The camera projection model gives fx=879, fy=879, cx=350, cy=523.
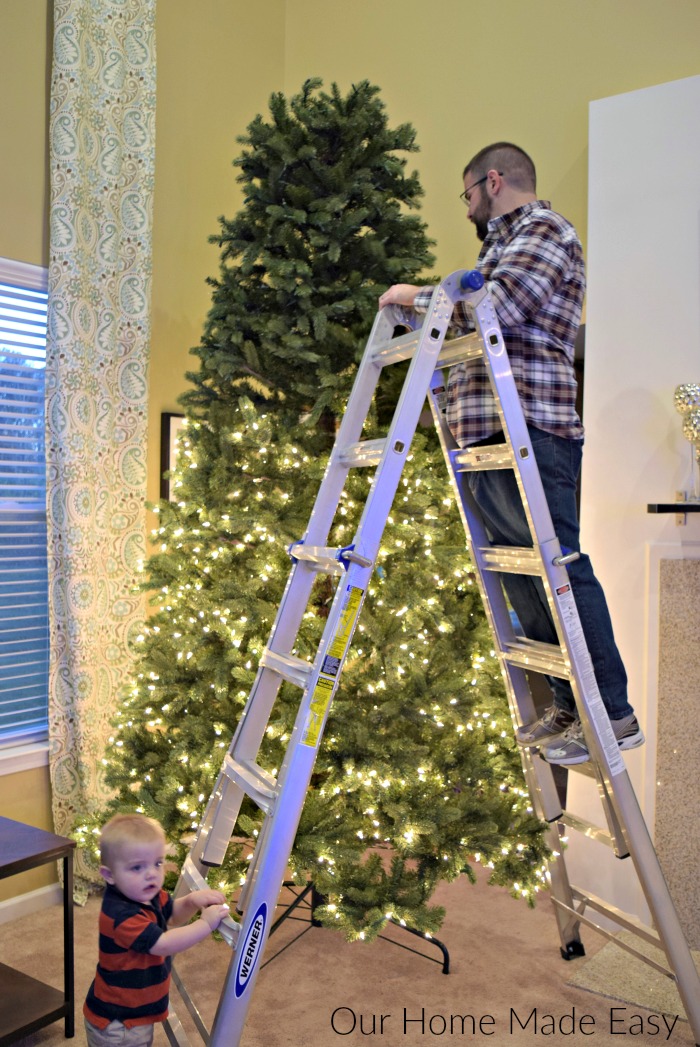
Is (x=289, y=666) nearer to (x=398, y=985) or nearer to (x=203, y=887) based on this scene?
(x=203, y=887)

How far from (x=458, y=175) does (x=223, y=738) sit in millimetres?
2366

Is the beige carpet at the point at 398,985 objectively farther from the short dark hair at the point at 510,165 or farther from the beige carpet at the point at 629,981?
the short dark hair at the point at 510,165

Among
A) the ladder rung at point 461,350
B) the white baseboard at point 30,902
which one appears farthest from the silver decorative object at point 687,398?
the white baseboard at point 30,902

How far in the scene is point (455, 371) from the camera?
2230 millimetres

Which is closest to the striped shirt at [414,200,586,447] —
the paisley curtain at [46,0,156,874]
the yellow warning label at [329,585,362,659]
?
the yellow warning label at [329,585,362,659]

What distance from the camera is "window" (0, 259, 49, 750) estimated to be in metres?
3.03

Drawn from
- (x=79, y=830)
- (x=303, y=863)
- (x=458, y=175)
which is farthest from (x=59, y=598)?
(x=458, y=175)

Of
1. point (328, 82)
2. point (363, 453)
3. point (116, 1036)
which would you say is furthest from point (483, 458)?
point (328, 82)

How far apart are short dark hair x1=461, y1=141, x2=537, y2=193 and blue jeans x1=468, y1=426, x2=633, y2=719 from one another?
2.12 ft

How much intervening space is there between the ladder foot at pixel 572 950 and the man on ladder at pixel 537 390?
824 mm

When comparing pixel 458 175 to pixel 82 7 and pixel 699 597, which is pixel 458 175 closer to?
pixel 82 7

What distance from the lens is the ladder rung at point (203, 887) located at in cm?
168

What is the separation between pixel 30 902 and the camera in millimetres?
3004

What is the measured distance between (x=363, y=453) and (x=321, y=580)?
2.82ft
